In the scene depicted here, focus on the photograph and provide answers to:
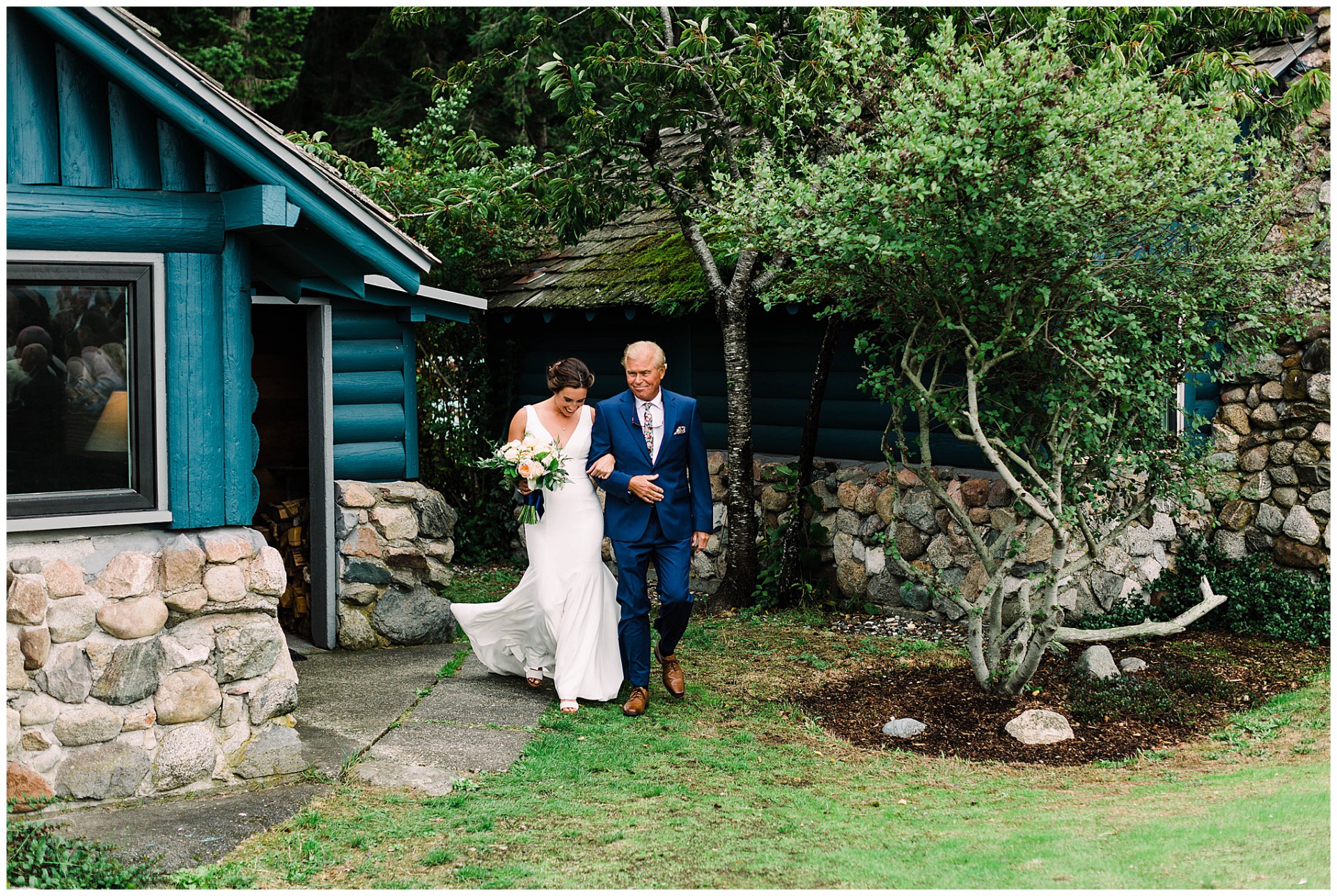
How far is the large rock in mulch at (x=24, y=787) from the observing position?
4879 millimetres

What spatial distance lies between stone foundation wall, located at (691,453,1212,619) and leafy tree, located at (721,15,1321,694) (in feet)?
3.77

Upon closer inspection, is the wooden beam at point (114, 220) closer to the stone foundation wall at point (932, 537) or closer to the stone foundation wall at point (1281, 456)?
the stone foundation wall at point (932, 537)

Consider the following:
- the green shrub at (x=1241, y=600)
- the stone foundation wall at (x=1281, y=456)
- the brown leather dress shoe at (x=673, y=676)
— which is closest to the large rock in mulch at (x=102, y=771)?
the brown leather dress shoe at (x=673, y=676)

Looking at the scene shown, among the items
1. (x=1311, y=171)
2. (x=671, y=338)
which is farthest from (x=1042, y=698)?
(x=671, y=338)

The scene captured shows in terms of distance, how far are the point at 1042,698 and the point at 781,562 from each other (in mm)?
3372

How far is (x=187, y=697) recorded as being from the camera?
17.3 ft

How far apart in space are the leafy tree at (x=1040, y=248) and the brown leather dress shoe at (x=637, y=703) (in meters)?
1.88

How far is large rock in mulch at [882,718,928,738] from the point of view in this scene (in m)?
6.35

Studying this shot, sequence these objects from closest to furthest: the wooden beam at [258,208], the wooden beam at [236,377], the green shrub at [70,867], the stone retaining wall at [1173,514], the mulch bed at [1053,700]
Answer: the green shrub at [70,867] → the wooden beam at [258,208] → the wooden beam at [236,377] → the mulch bed at [1053,700] → the stone retaining wall at [1173,514]

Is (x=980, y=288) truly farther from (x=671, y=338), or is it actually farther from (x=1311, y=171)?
(x=671, y=338)

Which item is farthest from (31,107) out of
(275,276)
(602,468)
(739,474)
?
(739,474)

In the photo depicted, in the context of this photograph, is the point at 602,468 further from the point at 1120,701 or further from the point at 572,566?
the point at 1120,701

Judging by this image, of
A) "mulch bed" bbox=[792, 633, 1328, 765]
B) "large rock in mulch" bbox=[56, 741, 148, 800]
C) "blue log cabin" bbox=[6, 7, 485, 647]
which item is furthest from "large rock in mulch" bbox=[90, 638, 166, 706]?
"mulch bed" bbox=[792, 633, 1328, 765]

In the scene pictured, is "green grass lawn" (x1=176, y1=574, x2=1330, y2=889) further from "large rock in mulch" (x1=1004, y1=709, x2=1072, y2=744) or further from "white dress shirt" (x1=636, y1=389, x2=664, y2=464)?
"white dress shirt" (x1=636, y1=389, x2=664, y2=464)
